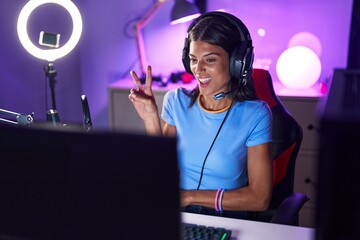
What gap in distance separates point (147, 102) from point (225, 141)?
1.04 feet

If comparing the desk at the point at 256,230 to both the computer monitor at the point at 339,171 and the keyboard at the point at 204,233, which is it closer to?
the keyboard at the point at 204,233

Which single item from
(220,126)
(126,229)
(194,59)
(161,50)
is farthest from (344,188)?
(161,50)

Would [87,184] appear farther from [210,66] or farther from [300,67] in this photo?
[300,67]

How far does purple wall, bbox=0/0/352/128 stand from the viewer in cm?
255

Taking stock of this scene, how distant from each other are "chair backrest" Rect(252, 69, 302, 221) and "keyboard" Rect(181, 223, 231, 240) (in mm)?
456

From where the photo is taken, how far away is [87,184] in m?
0.66

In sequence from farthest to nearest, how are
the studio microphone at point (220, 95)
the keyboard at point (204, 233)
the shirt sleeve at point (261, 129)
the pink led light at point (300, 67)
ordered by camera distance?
the pink led light at point (300, 67)
the studio microphone at point (220, 95)
the shirt sleeve at point (261, 129)
the keyboard at point (204, 233)

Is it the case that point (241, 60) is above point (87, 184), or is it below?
above

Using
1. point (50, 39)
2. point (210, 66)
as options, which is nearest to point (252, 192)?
point (210, 66)

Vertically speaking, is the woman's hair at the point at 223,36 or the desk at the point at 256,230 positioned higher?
the woman's hair at the point at 223,36

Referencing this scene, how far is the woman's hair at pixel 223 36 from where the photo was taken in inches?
59.3

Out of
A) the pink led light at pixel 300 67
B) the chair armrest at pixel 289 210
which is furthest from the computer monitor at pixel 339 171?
the pink led light at pixel 300 67

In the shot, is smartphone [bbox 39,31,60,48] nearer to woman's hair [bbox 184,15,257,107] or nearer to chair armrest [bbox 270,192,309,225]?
woman's hair [bbox 184,15,257,107]

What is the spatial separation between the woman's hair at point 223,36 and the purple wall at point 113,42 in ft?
4.29
